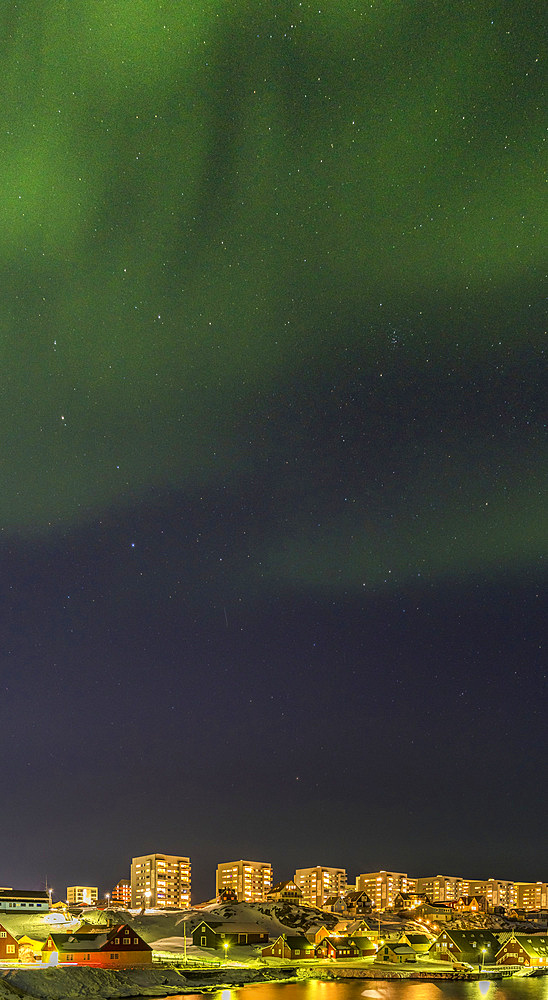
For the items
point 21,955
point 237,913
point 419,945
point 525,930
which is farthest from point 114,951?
point 525,930

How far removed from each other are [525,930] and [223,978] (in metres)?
Answer: 106

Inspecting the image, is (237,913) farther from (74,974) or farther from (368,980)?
(74,974)

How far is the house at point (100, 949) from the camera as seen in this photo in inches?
2840

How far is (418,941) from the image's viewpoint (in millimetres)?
114812

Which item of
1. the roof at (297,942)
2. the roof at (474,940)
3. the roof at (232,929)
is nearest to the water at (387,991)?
the roof at (474,940)

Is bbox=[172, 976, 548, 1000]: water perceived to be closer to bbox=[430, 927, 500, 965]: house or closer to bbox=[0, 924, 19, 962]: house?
bbox=[0, 924, 19, 962]: house

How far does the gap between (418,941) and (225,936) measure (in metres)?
27.3

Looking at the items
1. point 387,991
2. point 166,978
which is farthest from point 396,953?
point 166,978

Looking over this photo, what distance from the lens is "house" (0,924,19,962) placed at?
233ft

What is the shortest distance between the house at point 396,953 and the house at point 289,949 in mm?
9351

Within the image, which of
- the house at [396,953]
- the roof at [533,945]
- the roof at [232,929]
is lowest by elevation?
the house at [396,953]

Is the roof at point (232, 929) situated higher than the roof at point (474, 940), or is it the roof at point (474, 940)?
the roof at point (232, 929)

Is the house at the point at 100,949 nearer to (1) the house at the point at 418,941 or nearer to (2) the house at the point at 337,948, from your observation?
(2) the house at the point at 337,948

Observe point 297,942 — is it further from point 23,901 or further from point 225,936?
point 23,901
